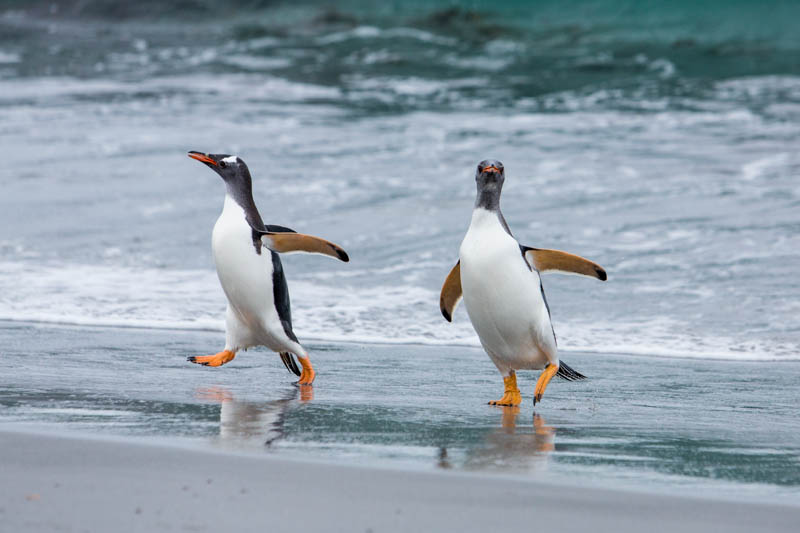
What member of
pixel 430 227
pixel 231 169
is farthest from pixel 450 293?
pixel 430 227

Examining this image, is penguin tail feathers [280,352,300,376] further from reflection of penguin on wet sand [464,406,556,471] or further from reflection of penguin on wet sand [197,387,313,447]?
reflection of penguin on wet sand [464,406,556,471]

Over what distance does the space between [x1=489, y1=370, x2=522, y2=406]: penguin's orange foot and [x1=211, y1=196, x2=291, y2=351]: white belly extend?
37.3 inches

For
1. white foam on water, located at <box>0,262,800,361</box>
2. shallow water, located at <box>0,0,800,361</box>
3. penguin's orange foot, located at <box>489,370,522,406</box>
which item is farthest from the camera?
shallow water, located at <box>0,0,800,361</box>

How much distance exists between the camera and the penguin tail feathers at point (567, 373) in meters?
4.34

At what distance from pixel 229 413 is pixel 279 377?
102cm

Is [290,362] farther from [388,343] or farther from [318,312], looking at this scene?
[318,312]

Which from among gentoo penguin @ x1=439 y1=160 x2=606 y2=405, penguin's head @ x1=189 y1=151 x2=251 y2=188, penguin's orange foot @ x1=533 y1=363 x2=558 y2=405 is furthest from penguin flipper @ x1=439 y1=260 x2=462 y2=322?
penguin's head @ x1=189 y1=151 x2=251 y2=188

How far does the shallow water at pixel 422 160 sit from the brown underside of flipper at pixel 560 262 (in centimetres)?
168

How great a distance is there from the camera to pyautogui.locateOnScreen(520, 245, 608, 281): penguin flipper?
4.06 m

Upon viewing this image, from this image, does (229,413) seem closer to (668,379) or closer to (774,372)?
(668,379)

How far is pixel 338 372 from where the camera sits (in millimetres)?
4875

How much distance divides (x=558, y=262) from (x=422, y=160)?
715 cm

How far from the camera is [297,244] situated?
14.4 feet

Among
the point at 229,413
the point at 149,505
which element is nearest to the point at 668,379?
the point at 229,413
